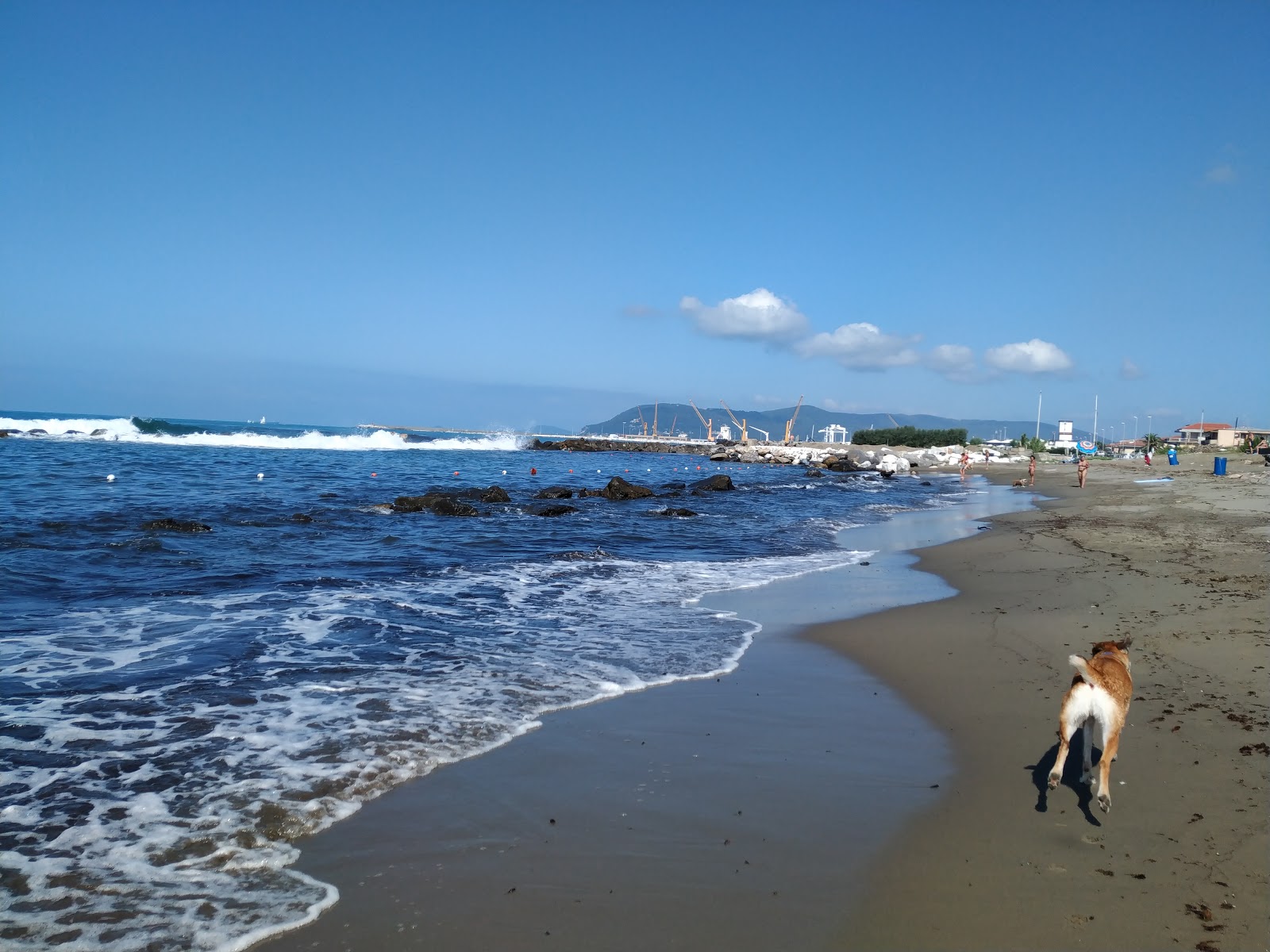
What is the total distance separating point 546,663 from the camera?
755 centimetres

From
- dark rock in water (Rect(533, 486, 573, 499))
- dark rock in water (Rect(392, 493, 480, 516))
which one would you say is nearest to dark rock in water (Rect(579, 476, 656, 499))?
dark rock in water (Rect(533, 486, 573, 499))

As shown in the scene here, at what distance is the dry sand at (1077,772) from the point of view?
3334 mm

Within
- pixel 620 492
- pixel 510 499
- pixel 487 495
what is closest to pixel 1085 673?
pixel 487 495

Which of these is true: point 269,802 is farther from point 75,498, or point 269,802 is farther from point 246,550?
point 75,498

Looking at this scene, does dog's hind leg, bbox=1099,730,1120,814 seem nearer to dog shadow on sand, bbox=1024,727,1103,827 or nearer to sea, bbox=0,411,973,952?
dog shadow on sand, bbox=1024,727,1103,827

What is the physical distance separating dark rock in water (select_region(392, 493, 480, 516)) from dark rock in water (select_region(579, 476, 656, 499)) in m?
7.67

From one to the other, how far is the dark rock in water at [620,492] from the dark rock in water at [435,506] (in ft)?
25.2

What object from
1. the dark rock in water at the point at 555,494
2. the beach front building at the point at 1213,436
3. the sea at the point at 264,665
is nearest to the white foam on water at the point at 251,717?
the sea at the point at 264,665

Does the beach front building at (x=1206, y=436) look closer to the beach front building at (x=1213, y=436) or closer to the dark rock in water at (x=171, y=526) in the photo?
the beach front building at (x=1213, y=436)

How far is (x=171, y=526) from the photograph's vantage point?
52.4 feet

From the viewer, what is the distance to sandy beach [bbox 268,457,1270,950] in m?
3.32

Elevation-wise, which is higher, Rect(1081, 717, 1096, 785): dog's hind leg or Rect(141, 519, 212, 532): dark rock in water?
Rect(1081, 717, 1096, 785): dog's hind leg

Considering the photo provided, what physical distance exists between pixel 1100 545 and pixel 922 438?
289 feet

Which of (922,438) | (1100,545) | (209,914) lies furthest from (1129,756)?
(922,438)
